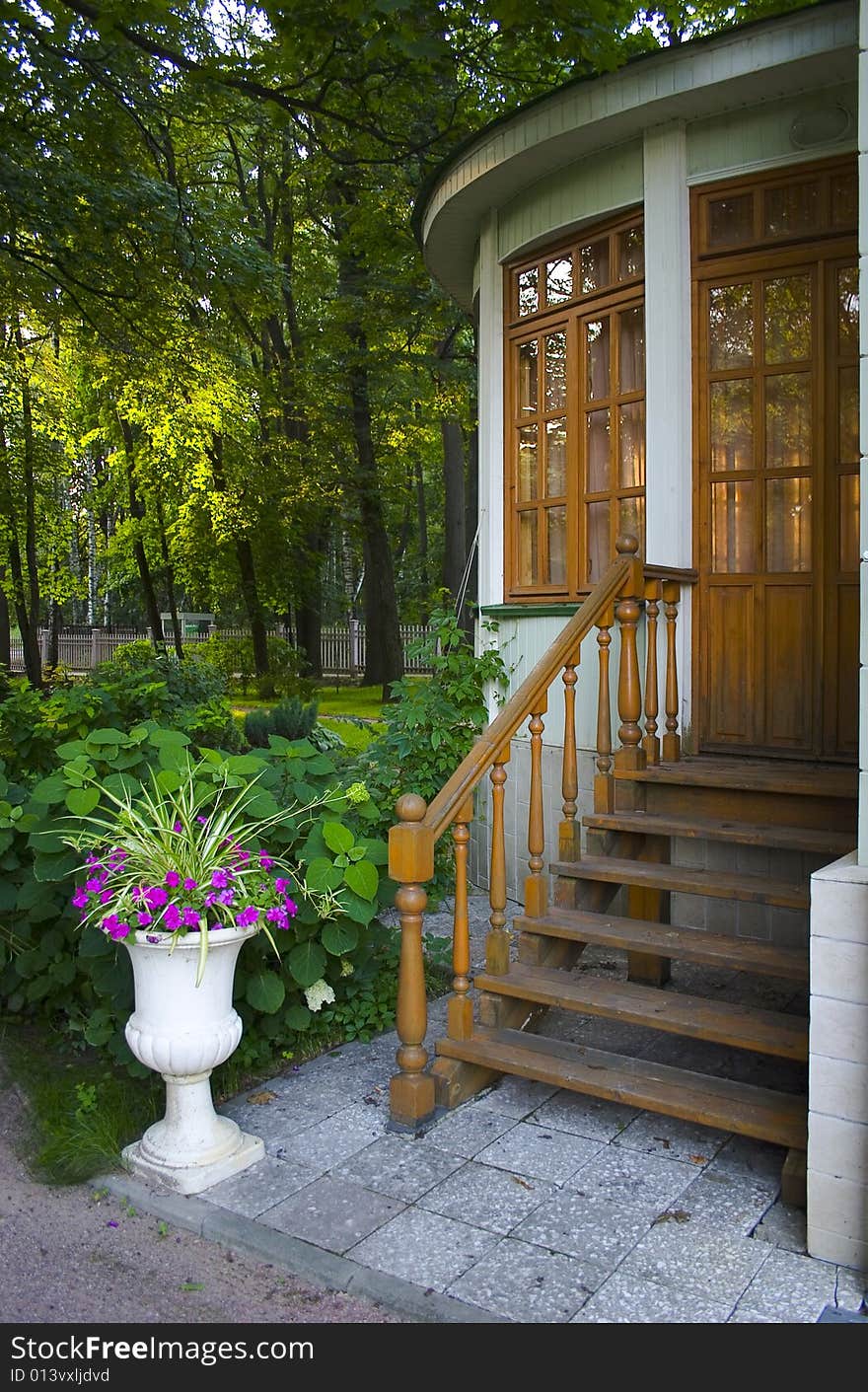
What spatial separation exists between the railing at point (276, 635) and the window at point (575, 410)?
14146 mm

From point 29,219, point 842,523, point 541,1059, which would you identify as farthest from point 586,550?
point 29,219

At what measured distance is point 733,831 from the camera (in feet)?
13.1

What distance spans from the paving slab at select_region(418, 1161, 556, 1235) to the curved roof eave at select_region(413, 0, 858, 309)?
437cm

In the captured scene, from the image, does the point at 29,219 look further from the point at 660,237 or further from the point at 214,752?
the point at 214,752

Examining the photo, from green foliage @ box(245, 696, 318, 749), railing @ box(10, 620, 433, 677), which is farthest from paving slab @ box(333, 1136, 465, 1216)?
railing @ box(10, 620, 433, 677)

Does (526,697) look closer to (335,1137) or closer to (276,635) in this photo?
(335,1137)

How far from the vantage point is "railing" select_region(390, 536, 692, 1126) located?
11.4 ft

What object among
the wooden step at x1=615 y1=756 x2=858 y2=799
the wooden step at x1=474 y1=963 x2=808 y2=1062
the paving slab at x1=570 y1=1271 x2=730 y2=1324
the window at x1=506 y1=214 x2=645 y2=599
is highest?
the window at x1=506 y1=214 x2=645 y2=599

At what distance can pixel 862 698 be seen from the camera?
8.84 feet

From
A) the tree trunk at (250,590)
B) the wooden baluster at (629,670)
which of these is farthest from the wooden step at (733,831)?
the tree trunk at (250,590)

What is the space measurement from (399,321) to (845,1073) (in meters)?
12.5

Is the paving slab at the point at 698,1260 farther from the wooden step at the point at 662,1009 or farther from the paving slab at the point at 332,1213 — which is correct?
the paving slab at the point at 332,1213

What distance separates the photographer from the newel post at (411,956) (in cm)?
342

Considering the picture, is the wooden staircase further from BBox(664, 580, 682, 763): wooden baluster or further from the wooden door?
the wooden door
